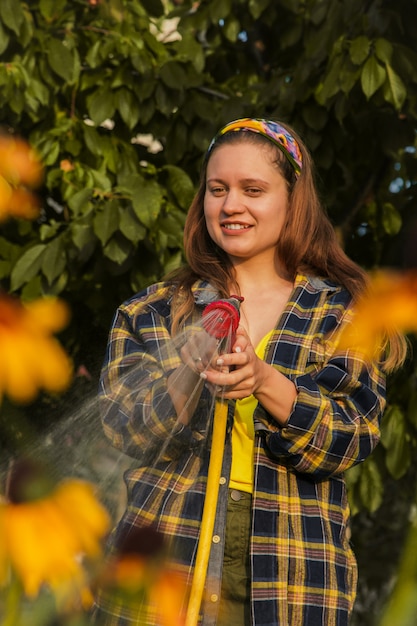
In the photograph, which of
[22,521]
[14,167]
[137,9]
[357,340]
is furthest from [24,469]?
[137,9]

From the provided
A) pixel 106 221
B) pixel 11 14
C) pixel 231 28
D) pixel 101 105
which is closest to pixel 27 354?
pixel 106 221

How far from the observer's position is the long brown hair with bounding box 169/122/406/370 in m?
1.62

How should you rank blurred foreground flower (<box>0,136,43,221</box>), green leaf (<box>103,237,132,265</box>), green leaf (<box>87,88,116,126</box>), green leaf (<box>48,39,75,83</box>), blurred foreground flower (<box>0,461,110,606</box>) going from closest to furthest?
blurred foreground flower (<box>0,461,110,606</box>), blurred foreground flower (<box>0,136,43,221</box>), green leaf (<box>103,237,132,265</box>), green leaf (<box>48,39,75,83</box>), green leaf (<box>87,88,116,126</box>)

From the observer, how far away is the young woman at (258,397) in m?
1.30

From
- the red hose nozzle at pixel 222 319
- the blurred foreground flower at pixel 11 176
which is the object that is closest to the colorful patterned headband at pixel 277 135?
the red hose nozzle at pixel 222 319

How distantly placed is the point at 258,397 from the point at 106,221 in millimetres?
1017

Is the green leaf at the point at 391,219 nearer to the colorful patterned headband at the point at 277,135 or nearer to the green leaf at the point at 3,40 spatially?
the colorful patterned headband at the point at 277,135

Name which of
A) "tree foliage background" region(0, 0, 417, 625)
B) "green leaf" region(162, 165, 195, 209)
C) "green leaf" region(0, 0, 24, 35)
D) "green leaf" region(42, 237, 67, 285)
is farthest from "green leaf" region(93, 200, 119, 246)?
"green leaf" region(0, 0, 24, 35)

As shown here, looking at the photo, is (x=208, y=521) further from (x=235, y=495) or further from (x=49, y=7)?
(x=49, y=7)

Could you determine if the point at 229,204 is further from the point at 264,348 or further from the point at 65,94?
→ the point at 65,94

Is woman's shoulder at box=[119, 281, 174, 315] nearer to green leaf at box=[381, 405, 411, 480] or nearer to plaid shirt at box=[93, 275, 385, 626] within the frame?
plaid shirt at box=[93, 275, 385, 626]

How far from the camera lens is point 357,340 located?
1.86ft

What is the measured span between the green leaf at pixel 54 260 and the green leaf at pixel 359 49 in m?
0.80

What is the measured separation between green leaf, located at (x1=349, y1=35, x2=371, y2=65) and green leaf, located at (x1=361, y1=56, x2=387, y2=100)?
19 millimetres
